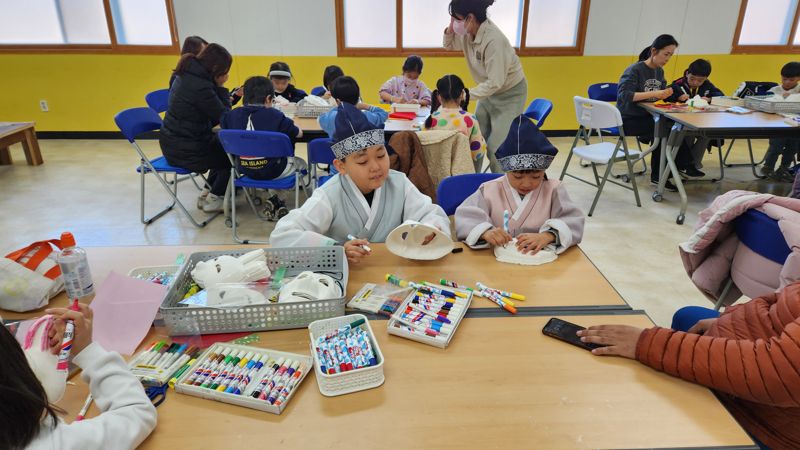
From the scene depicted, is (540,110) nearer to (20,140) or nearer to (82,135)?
(20,140)

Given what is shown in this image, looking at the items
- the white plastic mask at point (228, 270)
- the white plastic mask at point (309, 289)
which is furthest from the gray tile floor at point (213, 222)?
the white plastic mask at point (228, 270)

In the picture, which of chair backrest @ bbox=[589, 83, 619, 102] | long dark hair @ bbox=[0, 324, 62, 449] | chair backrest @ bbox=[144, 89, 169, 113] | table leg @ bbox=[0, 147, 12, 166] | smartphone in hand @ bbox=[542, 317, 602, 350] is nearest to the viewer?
long dark hair @ bbox=[0, 324, 62, 449]

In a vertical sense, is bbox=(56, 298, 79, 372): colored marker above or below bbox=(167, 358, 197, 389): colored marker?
above

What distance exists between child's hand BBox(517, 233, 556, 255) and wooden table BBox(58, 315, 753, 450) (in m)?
0.52

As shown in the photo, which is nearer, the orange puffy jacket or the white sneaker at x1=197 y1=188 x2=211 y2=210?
the orange puffy jacket

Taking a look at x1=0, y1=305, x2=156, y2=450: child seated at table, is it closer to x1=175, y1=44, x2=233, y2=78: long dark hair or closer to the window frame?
x1=175, y1=44, x2=233, y2=78: long dark hair

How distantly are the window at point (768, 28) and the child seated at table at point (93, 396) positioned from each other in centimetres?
732

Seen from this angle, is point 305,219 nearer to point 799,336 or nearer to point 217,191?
point 799,336

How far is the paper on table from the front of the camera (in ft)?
3.90

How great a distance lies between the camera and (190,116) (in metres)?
3.49

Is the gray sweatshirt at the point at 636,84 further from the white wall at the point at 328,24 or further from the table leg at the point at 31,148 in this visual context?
the table leg at the point at 31,148

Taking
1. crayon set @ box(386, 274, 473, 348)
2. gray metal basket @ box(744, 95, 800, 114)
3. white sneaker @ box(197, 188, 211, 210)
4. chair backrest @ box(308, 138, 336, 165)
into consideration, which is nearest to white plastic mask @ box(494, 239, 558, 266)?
crayon set @ box(386, 274, 473, 348)

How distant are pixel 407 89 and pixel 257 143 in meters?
2.18

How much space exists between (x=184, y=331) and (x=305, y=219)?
→ 613mm
